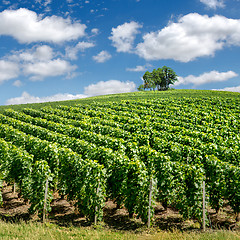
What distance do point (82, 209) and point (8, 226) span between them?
9.98ft

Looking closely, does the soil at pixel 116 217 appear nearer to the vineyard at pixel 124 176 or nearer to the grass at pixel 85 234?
the vineyard at pixel 124 176

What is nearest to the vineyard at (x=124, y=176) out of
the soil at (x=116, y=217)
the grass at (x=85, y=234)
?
the soil at (x=116, y=217)

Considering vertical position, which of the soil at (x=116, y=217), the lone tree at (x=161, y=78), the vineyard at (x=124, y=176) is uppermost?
the lone tree at (x=161, y=78)

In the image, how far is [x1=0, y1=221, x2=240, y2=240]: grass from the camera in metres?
7.41

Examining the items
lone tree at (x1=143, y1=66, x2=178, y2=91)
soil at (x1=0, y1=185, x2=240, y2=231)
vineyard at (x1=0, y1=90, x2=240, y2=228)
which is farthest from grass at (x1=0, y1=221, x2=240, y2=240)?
lone tree at (x1=143, y1=66, x2=178, y2=91)

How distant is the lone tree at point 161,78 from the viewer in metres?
90.2

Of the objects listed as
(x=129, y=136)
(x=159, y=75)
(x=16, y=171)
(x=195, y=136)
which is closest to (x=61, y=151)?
(x=16, y=171)

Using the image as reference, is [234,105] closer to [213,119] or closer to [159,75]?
[213,119]

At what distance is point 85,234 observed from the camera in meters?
8.02

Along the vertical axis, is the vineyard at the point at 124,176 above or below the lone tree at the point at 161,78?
below

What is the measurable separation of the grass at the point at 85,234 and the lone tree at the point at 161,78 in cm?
8507

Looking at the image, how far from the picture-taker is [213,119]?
78.0ft

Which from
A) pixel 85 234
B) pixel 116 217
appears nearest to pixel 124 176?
pixel 116 217

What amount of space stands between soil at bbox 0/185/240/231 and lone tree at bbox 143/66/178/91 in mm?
82734
